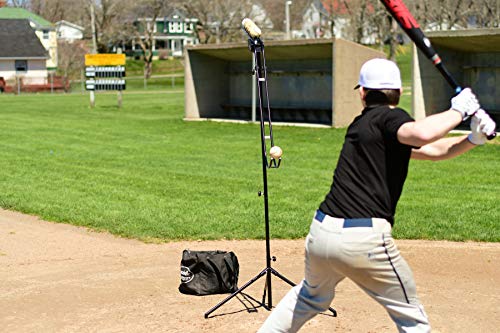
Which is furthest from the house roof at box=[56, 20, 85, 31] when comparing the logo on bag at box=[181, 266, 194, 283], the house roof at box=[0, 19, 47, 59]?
the logo on bag at box=[181, 266, 194, 283]

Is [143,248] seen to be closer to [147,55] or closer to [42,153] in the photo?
[42,153]

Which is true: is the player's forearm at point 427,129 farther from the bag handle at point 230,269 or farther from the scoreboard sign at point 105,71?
the scoreboard sign at point 105,71

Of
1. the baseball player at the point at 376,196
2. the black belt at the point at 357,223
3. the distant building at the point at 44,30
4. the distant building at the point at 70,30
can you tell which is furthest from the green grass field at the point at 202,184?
the distant building at the point at 70,30

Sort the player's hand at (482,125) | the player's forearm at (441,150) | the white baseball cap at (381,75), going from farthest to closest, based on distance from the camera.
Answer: the player's forearm at (441,150), the white baseball cap at (381,75), the player's hand at (482,125)

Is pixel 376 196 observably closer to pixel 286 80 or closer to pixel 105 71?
pixel 286 80

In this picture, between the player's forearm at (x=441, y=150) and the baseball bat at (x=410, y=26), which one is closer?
the baseball bat at (x=410, y=26)

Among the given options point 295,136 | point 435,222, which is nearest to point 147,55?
point 295,136

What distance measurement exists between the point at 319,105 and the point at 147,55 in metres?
63.5

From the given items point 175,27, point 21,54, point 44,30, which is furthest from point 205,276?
point 175,27

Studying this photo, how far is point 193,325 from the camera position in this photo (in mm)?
6789

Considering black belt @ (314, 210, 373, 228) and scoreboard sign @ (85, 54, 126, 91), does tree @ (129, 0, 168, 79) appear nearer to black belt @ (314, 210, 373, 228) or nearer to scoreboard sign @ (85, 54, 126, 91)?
scoreboard sign @ (85, 54, 126, 91)

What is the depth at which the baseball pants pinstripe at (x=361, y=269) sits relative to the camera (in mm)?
4711

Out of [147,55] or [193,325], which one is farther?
[147,55]

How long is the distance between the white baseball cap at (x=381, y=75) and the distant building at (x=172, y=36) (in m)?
96.0
